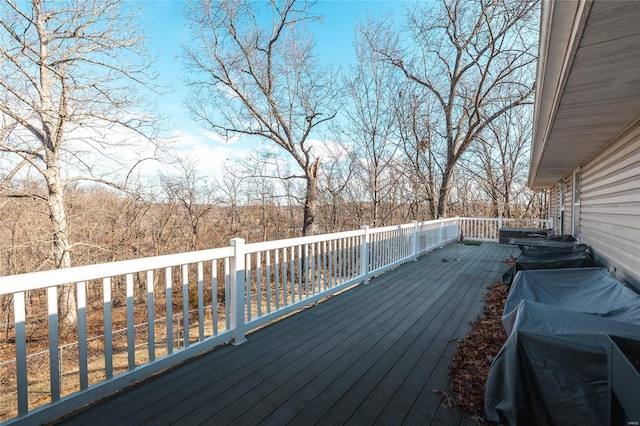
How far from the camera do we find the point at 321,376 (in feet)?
7.48

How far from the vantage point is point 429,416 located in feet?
6.06

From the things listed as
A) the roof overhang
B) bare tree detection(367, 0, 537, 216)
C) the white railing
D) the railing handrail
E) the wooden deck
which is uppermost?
bare tree detection(367, 0, 537, 216)

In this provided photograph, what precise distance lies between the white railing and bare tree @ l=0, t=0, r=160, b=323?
3.01 meters

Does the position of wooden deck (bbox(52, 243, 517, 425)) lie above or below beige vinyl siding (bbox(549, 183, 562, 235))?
below

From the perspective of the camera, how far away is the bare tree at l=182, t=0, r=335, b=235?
387 inches

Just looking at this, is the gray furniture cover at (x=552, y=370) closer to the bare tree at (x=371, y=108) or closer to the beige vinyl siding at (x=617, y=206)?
the beige vinyl siding at (x=617, y=206)

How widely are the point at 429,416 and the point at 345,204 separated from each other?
12.8 metres

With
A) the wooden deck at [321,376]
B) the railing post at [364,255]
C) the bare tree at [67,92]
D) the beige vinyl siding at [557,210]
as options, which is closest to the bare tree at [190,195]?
the bare tree at [67,92]

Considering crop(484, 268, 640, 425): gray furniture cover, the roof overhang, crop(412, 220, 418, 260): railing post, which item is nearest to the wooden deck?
crop(484, 268, 640, 425): gray furniture cover

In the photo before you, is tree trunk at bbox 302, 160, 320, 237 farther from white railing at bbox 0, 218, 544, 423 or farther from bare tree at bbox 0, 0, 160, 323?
bare tree at bbox 0, 0, 160, 323

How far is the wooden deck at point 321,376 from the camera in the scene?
1836mm

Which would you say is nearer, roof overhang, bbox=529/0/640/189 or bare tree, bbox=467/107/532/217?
roof overhang, bbox=529/0/640/189

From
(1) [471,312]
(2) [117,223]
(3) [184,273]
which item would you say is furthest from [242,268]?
(2) [117,223]

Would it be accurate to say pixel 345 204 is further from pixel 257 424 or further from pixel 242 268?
pixel 257 424
